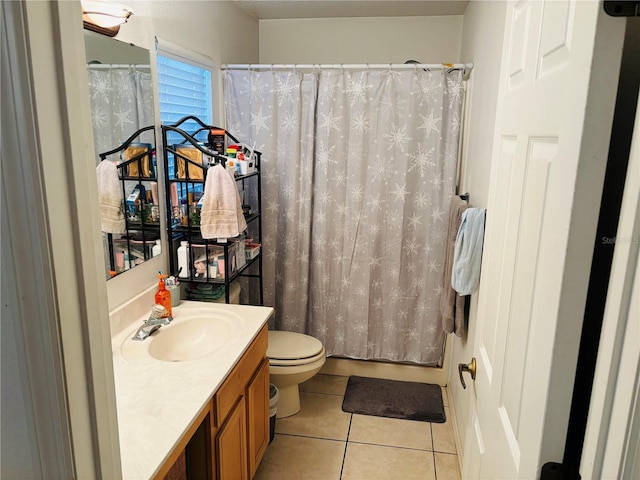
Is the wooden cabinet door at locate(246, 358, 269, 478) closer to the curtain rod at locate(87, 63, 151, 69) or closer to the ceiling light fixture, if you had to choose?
the curtain rod at locate(87, 63, 151, 69)

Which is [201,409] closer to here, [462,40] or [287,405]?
[287,405]

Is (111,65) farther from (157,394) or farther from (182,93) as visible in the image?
(157,394)

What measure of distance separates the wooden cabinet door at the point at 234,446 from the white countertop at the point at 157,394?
0.74ft

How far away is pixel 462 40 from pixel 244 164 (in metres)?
1.73

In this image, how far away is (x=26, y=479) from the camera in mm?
615

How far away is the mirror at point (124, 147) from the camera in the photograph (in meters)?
1.75

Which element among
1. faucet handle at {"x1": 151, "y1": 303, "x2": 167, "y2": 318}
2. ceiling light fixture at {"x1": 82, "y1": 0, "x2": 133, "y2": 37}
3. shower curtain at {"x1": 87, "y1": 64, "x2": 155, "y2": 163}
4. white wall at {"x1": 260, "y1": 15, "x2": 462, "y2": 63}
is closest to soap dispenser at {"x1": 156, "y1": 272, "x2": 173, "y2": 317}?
faucet handle at {"x1": 151, "y1": 303, "x2": 167, "y2": 318}

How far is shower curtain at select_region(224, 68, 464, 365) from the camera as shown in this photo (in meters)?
2.73

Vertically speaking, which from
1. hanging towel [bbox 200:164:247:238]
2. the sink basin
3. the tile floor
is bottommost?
the tile floor

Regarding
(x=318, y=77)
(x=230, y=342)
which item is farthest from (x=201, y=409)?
(x=318, y=77)

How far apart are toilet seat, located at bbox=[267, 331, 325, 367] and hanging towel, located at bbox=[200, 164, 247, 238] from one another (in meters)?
0.78

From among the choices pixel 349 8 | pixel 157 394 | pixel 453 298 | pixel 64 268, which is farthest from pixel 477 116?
pixel 64 268

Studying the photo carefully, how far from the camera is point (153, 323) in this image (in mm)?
1945

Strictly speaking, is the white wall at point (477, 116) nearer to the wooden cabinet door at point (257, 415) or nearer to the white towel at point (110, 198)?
the wooden cabinet door at point (257, 415)
